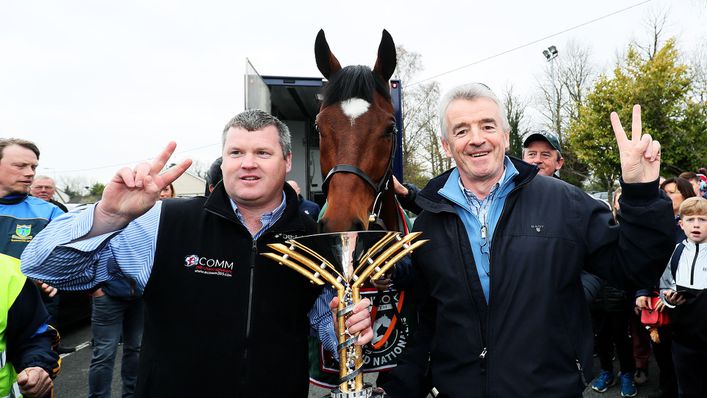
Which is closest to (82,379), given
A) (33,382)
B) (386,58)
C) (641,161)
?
(33,382)

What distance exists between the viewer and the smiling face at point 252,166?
6.74 feet

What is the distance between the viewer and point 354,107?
2.67 m

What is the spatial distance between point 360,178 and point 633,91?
61.4ft

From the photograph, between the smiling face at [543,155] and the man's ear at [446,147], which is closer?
the man's ear at [446,147]

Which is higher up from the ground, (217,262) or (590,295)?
(217,262)

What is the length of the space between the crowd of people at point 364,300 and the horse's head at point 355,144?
0.24m

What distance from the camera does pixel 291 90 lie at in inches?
281

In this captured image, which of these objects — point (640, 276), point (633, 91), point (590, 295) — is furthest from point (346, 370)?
point (633, 91)

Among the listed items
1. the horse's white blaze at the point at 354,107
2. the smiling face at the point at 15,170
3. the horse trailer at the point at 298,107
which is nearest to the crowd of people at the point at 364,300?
the horse's white blaze at the point at 354,107

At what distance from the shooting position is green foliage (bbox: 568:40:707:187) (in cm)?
1580

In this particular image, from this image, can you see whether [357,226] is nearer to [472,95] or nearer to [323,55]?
[472,95]

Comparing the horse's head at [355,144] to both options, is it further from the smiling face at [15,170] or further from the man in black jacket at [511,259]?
the smiling face at [15,170]

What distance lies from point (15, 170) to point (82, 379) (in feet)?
9.89

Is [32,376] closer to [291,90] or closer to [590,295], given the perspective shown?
[590,295]
